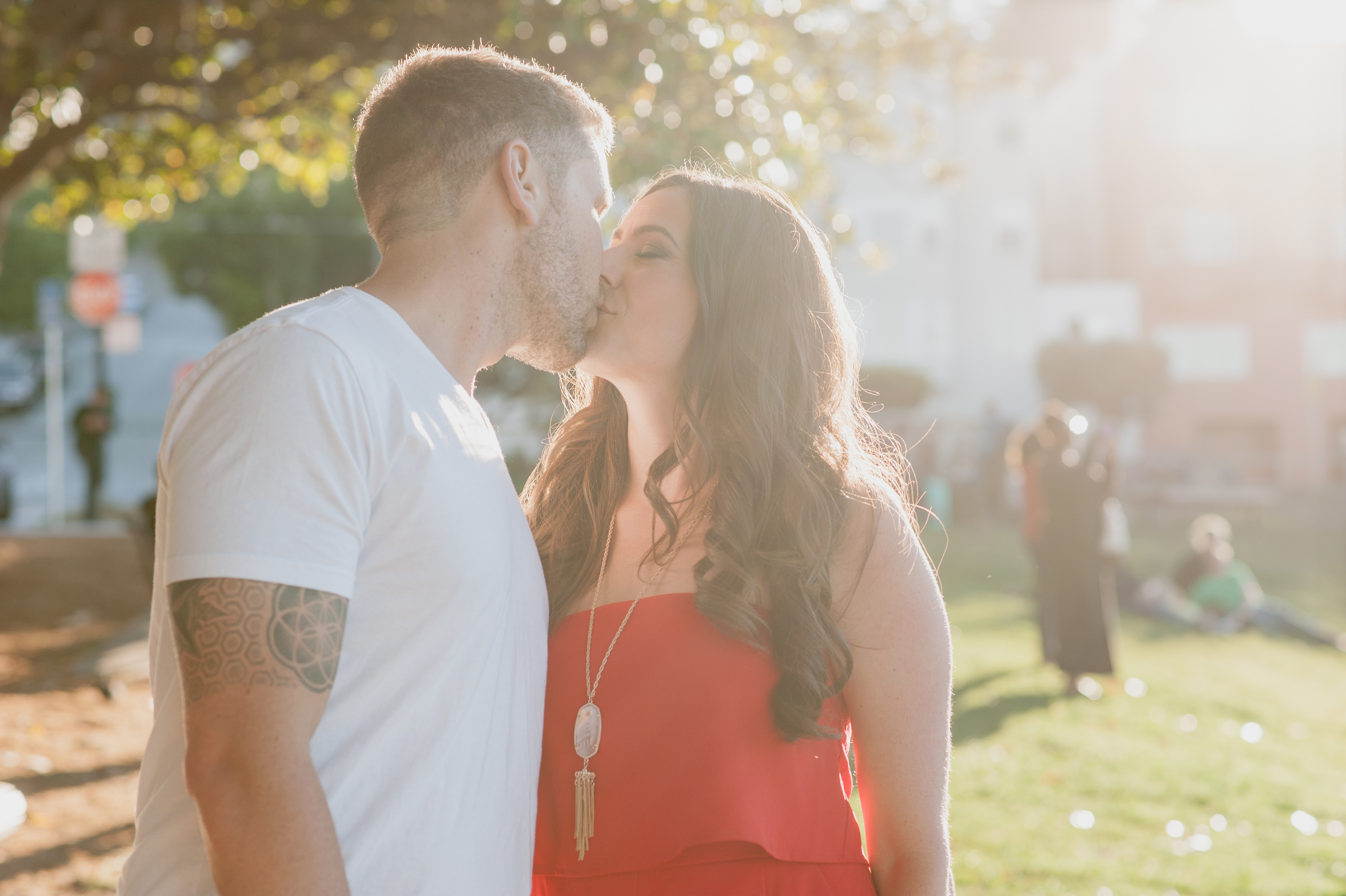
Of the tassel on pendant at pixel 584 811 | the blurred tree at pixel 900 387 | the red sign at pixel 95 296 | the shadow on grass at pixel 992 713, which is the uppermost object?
the tassel on pendant at pixel 584 811

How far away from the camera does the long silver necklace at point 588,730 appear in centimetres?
243

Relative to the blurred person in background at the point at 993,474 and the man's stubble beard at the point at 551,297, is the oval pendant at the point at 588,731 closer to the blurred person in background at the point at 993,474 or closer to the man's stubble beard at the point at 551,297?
the man's stubble beard at the point at 551,297

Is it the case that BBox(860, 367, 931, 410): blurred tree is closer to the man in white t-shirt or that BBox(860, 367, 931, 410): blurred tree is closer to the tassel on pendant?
the tassel on pendant

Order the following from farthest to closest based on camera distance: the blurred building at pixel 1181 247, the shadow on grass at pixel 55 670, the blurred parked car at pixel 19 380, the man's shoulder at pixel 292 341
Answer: the blurred building at pixel 1181 247, the blurred parked car at pixel 19 380, the shadow on grass at pixel 55 670, the man's shoulder at pixel 292 341

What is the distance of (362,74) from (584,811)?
10.1 meters

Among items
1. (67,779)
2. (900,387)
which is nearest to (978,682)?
(67,779)

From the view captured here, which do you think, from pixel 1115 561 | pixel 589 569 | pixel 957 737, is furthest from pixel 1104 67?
pixel 589 569

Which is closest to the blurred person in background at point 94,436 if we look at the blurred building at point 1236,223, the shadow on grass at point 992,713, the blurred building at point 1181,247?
the shadow on grass at point 992,713

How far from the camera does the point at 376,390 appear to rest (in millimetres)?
1796

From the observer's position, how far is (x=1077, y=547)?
10.2m

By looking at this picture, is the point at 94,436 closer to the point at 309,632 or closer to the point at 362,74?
the point at 362,74

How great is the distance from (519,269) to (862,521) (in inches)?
37.2

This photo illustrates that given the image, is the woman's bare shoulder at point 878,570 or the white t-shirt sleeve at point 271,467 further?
the woman's bare shoulder at point 878,570

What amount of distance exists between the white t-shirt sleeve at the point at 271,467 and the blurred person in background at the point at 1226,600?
14662mm
